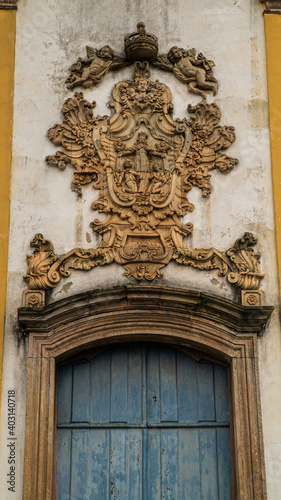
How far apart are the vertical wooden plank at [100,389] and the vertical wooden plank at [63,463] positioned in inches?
12.2

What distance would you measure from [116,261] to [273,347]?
174cm

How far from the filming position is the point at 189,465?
7.52m

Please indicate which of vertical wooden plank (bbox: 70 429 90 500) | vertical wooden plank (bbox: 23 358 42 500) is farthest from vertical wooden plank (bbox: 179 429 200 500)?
vertical wooden plank (bbox: 23 358 42 500)

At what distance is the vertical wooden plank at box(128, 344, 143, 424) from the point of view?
766 cm

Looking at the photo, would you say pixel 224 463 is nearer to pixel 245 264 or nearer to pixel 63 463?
pixel 63 463

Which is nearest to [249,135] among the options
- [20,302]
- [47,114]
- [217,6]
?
[217,6]

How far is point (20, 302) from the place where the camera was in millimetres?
7621

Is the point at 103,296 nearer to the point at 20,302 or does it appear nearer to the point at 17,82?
the point at 20,302

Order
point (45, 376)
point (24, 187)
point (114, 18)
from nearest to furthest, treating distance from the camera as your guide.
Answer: point (45, 376), point (24, 187), point (114, 18)

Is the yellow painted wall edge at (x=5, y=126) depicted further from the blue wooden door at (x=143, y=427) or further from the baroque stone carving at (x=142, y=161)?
the blue wooden door at (x=143, y=427)

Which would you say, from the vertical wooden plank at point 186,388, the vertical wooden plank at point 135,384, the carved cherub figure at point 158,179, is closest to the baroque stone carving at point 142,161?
the carved cherub figure at point 158,179

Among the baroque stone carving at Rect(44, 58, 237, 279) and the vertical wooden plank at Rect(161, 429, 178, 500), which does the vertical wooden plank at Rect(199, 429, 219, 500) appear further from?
the baroque stone carving at Rect(44, 58, 237, 279)

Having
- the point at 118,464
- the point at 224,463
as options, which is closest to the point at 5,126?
the point at 118,464

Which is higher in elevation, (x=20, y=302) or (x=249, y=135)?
(x=249, y=135)
